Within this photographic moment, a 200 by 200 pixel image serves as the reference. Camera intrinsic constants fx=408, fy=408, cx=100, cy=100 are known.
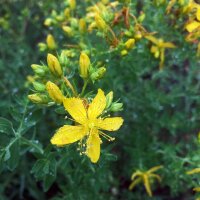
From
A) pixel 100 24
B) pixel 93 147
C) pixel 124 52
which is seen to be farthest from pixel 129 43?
pixel 93 147

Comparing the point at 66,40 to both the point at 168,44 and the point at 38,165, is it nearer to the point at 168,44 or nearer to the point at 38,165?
the point at 168,44

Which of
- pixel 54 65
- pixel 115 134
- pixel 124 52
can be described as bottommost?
pixel 115 134

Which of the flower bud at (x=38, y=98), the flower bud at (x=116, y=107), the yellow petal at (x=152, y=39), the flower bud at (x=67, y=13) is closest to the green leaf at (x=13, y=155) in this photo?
the flower bud at (x=38, y=98)

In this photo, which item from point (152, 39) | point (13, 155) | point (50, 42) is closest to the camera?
point (13, 155)

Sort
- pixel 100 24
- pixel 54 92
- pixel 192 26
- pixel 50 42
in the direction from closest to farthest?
1. pixel 54 92
2. pixel 100 24
3. pixel 192 26
4. pixel 50 42

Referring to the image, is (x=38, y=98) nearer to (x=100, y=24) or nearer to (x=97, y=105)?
(x=97, y=105)

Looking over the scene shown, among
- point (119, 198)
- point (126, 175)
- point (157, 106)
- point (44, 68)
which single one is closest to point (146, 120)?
point (157, 106)

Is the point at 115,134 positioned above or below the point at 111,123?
below

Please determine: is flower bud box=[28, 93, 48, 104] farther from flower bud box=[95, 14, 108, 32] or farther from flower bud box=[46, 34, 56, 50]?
flower bud box=[46, 34, 56, 50]

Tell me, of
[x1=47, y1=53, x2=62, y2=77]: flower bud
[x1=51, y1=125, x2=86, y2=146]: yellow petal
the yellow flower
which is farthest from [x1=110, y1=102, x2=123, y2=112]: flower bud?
[x1=47, y1=53, x2=62, y2=77]: flower bud
